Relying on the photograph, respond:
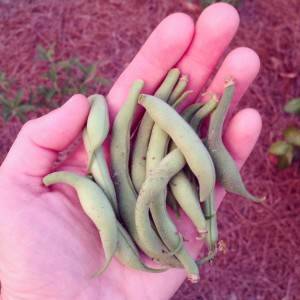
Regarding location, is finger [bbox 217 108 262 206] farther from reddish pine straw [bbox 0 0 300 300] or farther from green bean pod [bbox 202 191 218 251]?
reddish pine straw [bbox 0 0 300 300]

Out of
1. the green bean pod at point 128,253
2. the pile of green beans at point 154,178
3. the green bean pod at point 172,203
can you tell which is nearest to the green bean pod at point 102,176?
the pile of green beans at point 154,178

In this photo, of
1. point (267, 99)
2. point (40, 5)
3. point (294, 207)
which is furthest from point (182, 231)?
point (40, 5)

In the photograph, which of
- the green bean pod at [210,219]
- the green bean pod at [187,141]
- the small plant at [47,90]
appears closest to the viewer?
the green bean pod at [187,141]

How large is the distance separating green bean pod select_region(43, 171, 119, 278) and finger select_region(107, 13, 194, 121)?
0.55m

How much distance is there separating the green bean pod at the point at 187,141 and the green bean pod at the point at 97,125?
247 millimetres

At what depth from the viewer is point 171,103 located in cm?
293

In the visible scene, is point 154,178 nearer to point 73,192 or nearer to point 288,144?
point 73,192

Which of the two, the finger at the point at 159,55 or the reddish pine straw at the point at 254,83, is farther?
the reddish pine straw at the point at 254,83

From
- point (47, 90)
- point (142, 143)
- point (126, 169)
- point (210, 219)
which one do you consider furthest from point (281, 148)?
point (47, 90)

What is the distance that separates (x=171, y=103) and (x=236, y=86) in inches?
18.1

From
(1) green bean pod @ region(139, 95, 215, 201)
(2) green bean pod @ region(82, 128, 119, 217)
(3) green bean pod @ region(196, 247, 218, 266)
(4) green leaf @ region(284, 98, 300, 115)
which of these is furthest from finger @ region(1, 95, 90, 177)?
(4) green leaf @ region(284, 98, 300, 115)

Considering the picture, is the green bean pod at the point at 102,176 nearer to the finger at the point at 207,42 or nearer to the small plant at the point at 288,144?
the finger at the point at 207,42

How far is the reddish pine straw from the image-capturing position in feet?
13.5

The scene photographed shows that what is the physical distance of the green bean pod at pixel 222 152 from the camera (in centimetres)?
277
